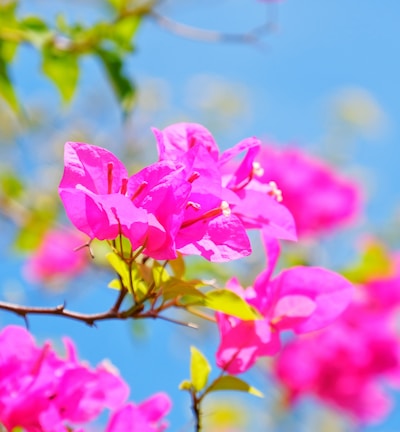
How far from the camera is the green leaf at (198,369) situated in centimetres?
66

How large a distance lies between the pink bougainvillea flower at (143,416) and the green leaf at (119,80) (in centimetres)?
58

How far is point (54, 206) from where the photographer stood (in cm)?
232

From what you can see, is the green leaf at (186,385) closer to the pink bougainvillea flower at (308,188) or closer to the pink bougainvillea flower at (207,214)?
the pink bougainvillea flower at (207,214)

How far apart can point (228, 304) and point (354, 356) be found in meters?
1.64

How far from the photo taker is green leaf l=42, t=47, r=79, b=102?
1.21 metres

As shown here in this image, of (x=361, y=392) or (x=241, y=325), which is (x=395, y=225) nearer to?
(x=361, y=392)

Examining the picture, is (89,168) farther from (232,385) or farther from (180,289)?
(232,385)

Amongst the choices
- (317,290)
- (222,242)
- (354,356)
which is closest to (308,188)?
(354,356)

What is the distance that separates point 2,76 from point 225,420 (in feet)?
7.54

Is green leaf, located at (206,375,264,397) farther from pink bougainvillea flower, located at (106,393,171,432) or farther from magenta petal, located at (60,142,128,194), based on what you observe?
magenta petal, located at (60,142,128,194)

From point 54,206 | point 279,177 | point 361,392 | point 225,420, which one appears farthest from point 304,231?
point 225,420

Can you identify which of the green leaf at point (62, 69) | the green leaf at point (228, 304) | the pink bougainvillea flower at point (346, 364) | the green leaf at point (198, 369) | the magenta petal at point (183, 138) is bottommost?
the pink bougainvillea flower at point (346, 364)

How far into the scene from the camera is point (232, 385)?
0.67 m

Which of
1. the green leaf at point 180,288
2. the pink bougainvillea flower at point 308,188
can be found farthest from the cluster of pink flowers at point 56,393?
the pink bougainvillea flower at point 308,188
